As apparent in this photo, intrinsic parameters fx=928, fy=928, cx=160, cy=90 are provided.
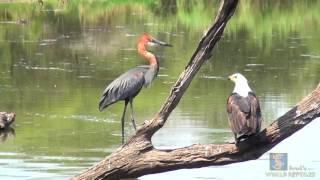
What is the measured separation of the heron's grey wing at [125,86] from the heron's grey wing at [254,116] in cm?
533

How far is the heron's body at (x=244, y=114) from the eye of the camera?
25.2 ft

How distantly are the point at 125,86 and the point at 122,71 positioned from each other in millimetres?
11004

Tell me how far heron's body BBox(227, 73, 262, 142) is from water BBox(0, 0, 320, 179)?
3.27 metres

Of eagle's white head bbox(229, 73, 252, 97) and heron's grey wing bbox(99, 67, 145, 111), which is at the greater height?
eagle's white head bbox(229, 73, 252, 97)

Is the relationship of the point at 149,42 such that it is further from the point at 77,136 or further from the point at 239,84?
the point at 239,84

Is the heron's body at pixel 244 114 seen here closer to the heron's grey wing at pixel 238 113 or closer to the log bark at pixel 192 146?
the heron's grey wing at pixel 238 113

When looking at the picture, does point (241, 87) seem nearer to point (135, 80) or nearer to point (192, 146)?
point (192, 146)

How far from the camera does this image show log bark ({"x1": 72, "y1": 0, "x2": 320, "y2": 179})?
7.33 metres

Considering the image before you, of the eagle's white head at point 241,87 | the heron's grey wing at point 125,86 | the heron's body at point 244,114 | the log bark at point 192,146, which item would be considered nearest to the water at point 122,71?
the heron's grey wing at point 125,86

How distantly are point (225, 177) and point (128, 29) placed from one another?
1122 inches

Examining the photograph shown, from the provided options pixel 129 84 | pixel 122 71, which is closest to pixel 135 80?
pixel 129 84

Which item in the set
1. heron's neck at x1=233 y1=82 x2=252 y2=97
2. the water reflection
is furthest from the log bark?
the water reflection

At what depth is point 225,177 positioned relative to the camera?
11367 millimetres

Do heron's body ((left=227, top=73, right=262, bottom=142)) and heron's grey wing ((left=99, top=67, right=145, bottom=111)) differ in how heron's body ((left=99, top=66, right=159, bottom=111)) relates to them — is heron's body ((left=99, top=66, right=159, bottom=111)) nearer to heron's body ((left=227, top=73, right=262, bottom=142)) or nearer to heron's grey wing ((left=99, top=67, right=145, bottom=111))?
heron's grey wing ((left=99, top=67, right=145, bottom=111))
